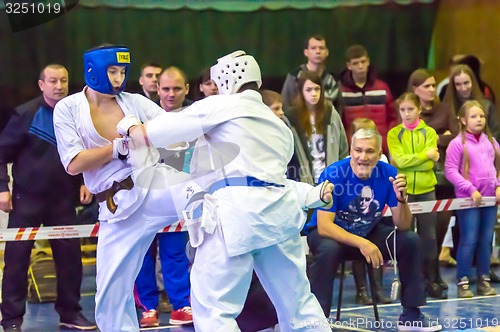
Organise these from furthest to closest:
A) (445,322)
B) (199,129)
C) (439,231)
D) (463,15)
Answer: (463,15) < (439,231) < (445,322) < (199,129)

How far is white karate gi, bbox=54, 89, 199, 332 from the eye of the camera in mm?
5867

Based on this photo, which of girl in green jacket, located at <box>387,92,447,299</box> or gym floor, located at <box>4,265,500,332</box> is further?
girl in green jacket, located at <box>387,92,447,299</box>

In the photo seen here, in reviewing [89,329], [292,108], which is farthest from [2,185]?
[292,108]

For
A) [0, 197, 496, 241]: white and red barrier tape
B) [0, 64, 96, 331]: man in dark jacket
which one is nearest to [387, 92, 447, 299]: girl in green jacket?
[0, 197, 496, 241]: white and red barrier tape

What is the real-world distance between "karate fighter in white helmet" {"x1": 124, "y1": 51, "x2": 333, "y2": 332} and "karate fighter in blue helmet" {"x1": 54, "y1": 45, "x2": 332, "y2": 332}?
0.39m

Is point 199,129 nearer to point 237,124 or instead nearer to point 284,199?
point 237,124

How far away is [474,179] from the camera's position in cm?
859

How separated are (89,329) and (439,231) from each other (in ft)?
10.6

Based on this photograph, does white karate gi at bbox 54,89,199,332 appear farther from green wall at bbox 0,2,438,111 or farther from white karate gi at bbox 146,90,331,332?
green wall at bbox 0,2,438,111

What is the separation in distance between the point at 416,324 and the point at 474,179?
73.7 inches

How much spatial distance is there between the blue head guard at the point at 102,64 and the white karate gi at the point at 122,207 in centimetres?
13

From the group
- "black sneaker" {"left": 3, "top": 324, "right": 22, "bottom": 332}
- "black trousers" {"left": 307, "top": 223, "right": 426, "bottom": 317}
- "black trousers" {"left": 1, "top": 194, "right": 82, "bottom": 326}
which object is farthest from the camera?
"black trousers" {"left": 1, "top": 194, "right": 82, "bottom": 326}

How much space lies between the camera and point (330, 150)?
818 centimetres

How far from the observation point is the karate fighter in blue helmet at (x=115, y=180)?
5867mm
